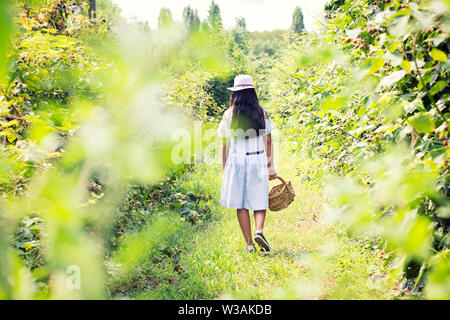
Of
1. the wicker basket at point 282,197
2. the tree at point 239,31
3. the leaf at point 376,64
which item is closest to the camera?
Result: the tree at point 239,31

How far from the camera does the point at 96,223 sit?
76 centimetres

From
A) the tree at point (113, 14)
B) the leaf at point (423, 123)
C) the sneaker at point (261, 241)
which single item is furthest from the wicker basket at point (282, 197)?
the tree at point (113, 14)

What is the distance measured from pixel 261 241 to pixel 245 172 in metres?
0.74

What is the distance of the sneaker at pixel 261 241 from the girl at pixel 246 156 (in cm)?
11

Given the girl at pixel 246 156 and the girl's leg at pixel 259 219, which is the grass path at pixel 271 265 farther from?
the girl at pixel 246 156

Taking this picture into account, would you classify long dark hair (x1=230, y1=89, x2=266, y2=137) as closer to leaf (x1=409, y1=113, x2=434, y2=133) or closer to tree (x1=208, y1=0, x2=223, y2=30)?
leaf (x1=409, y1=113, x2=434, y2=133)

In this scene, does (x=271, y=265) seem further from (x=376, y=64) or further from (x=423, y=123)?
(x=376, y=64)

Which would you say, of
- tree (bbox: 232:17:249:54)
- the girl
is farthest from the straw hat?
tree (bbox: 232:17:249:54)

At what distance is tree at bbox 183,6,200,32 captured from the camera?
598mm

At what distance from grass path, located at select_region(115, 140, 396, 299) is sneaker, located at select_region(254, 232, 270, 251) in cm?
8

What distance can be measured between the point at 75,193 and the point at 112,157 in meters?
0.09

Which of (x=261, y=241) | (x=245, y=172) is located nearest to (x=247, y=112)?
(x=245, y=172)

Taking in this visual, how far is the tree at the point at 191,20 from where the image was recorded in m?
0.60

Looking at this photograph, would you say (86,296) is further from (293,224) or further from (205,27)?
(293,224)
